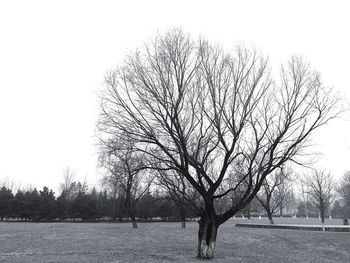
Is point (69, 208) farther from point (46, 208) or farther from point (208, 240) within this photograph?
point (208, 240)

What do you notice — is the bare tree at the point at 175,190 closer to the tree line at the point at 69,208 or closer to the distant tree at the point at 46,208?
the tree line at the point at 69,208

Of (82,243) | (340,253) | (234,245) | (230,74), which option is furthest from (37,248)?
(340,253)

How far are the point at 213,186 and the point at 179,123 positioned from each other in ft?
12.4

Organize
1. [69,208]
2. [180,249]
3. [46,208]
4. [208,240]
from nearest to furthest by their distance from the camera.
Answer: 1. [208,240]
2. [180,249]
3. [46,208]
4. [69,208]

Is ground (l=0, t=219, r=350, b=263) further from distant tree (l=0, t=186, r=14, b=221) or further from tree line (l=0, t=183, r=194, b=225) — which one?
distant tree (l=0, t=186, r=14, b=221)

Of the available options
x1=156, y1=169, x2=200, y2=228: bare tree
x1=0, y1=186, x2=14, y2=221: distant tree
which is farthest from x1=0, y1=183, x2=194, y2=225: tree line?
x1=156, y1=169, x2=200, y2=228: bare tree

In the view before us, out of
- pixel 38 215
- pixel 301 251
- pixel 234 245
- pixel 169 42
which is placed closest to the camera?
pixel 169 42

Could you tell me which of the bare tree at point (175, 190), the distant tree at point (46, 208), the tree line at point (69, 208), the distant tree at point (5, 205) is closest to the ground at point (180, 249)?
the bare tree at point (175, 190)

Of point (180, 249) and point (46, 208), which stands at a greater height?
point (46, 208)

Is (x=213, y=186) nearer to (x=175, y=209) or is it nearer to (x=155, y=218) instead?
(x=175, y=209)

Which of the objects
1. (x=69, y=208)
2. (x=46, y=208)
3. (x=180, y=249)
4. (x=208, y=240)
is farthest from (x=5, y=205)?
(x=208, y=240)

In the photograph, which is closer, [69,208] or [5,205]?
[5,205]

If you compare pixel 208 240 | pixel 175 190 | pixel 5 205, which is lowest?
pixel 208 240

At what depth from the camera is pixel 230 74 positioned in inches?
679
